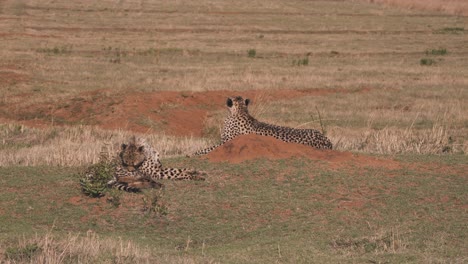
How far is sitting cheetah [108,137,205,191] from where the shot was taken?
1155 centimetres

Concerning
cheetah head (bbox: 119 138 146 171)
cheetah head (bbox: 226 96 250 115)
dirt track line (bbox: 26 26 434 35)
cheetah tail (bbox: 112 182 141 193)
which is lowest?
dirt track line (bbox: 26 26 434 35)

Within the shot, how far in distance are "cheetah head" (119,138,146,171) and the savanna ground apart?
79 centimetres

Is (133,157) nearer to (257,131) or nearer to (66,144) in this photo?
(257,131)

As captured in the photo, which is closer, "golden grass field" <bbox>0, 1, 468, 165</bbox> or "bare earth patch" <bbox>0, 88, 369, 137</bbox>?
"golden grass field" <bbox>0, 1, 468, 165</bbox>

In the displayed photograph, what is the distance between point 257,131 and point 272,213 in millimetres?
4249

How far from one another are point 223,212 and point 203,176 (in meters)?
1.44

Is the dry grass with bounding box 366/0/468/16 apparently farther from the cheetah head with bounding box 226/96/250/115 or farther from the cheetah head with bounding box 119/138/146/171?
the cheetah head with bounding box 119/138/146/171

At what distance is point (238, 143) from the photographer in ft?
41.8

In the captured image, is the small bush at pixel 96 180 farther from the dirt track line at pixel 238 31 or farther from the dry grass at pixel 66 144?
the dirt track line at pixel 238 31

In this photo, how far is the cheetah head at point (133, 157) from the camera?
1213 centimetres

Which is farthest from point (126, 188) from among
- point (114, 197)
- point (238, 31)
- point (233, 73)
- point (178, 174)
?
point (238, 31)

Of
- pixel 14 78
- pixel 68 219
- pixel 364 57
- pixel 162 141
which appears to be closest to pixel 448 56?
pixel 364 57

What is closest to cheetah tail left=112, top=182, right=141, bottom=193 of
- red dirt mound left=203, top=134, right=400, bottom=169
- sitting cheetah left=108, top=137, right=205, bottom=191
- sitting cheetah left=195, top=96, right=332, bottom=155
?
sitting cheetah left=108, top=137, right=205, bottom=191

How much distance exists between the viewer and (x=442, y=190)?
11109 millimetres
